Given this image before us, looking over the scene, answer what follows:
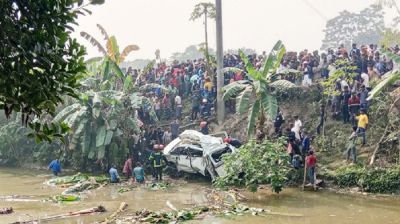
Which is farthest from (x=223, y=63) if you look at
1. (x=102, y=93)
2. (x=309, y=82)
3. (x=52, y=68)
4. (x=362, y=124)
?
(x=52, y=68)

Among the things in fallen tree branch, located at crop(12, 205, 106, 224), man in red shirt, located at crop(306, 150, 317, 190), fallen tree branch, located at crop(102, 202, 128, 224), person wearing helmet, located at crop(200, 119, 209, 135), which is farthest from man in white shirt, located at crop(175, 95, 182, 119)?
fallen tree branch, located at crop(12, 205, 106, 224)

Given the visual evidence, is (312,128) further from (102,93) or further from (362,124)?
(102,93)

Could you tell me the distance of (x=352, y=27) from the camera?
226 ft

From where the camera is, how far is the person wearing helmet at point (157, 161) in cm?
1774

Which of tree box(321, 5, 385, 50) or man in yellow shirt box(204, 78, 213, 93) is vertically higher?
tree box(321, 5, 385, 50)

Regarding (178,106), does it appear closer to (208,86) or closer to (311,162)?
(208,86)

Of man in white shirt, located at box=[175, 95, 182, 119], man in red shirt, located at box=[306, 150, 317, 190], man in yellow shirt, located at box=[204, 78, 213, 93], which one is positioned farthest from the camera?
man in white shirt, located at box=[175, 95, 182, 119]

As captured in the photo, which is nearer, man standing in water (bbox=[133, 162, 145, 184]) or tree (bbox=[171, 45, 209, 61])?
man standing in water (bbox=[133, 162, 145, 184])

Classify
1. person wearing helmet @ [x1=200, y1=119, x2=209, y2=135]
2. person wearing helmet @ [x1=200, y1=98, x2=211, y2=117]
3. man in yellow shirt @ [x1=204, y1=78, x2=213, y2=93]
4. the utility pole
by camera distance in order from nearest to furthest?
person wearing helmet @ [x1=200, y1=119, x2=209, y2=135] → the utility pole → man in yellow shirt @ [x1=204, y1=78, x2=213, y2=93] → person wearing helmet @ [x1=200, y1=98, x2=211, y2=117]

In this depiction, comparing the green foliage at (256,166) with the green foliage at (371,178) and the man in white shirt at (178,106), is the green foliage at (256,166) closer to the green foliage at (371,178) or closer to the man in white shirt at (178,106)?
the green foliage at (371,178)

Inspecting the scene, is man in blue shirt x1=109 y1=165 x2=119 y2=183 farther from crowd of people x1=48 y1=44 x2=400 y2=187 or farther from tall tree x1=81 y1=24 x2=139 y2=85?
tall tree x1=81 y1=24 x2=139 y2=85

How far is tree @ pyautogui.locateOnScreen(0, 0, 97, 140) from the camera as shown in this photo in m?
3.74

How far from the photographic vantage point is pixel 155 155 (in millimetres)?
17766

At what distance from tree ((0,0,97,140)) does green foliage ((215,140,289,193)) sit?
11017 millimetres
